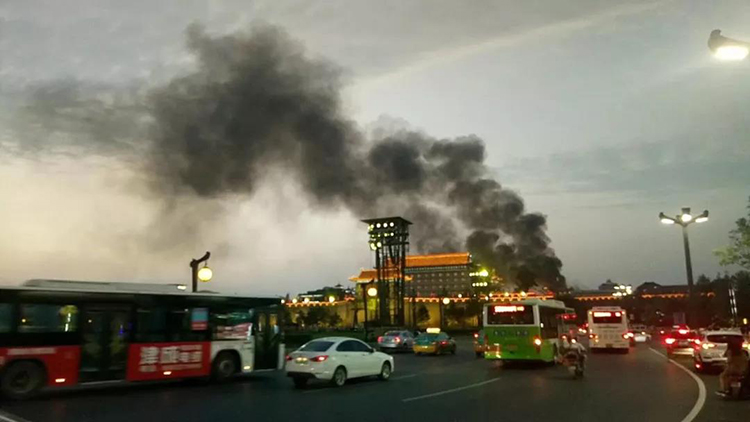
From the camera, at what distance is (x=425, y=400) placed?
14.9 m

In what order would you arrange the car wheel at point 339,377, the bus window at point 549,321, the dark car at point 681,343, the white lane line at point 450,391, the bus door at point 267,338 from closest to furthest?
the white lane line at point 450,391 < the car wheel at point 339,377 < the bus door at point 267,338 < the bus window at point 549,321 < the dark car at point 681,343

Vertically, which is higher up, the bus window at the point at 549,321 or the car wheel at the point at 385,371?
the bus window at the point at 549,321

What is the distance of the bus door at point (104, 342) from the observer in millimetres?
16859

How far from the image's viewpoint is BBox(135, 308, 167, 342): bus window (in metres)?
18.0

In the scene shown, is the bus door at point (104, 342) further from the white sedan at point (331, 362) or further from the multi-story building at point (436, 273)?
the multi-story building at point (436, 273)

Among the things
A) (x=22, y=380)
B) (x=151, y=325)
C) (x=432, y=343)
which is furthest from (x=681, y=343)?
(x=22, y=380)

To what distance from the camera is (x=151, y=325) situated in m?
18.3

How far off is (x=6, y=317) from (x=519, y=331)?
→ 18003mm

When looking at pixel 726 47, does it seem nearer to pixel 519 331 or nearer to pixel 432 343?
pixel 519 331

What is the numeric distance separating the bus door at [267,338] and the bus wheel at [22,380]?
698 centimetres

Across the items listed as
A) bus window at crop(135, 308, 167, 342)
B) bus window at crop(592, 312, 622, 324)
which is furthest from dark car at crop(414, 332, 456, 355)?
bus window at crop(135, 308, 167, 342)

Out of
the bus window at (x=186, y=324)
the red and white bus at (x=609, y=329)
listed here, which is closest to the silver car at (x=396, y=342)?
the red and white bus at (x=609, y=329)

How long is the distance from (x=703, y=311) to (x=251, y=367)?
2887 inches

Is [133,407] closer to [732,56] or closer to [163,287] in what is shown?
[163,287]
